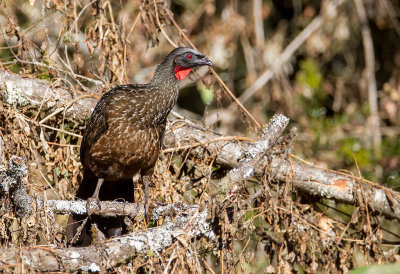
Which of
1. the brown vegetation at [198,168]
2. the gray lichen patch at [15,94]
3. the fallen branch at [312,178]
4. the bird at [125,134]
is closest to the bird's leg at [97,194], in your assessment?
the bird at [125,134]

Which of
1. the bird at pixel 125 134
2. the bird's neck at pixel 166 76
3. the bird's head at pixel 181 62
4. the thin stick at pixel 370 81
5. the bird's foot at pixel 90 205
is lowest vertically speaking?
the bird's foot at pixel 90 205

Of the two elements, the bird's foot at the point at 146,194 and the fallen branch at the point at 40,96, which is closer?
the bird's foot at the point at 146,194

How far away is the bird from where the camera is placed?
4.25 meters

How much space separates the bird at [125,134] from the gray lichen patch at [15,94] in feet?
1.93

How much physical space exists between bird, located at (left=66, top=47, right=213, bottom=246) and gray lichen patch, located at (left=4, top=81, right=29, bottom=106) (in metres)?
0.59

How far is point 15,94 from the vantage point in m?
4.52

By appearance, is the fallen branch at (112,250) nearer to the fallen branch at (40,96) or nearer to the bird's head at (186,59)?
the bird's head at (186,59)

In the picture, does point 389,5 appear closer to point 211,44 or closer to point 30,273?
point 211,44

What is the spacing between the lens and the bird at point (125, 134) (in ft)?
13.9

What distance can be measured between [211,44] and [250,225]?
4.82 m

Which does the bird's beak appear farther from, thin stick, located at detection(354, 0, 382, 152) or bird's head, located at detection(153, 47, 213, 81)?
thin stick, located at detection(354, 0, 382, 152)

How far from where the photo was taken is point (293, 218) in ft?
13.7

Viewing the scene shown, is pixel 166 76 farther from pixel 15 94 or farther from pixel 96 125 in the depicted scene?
pixel 15 94

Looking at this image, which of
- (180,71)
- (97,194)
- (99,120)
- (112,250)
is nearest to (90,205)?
(97,194)
